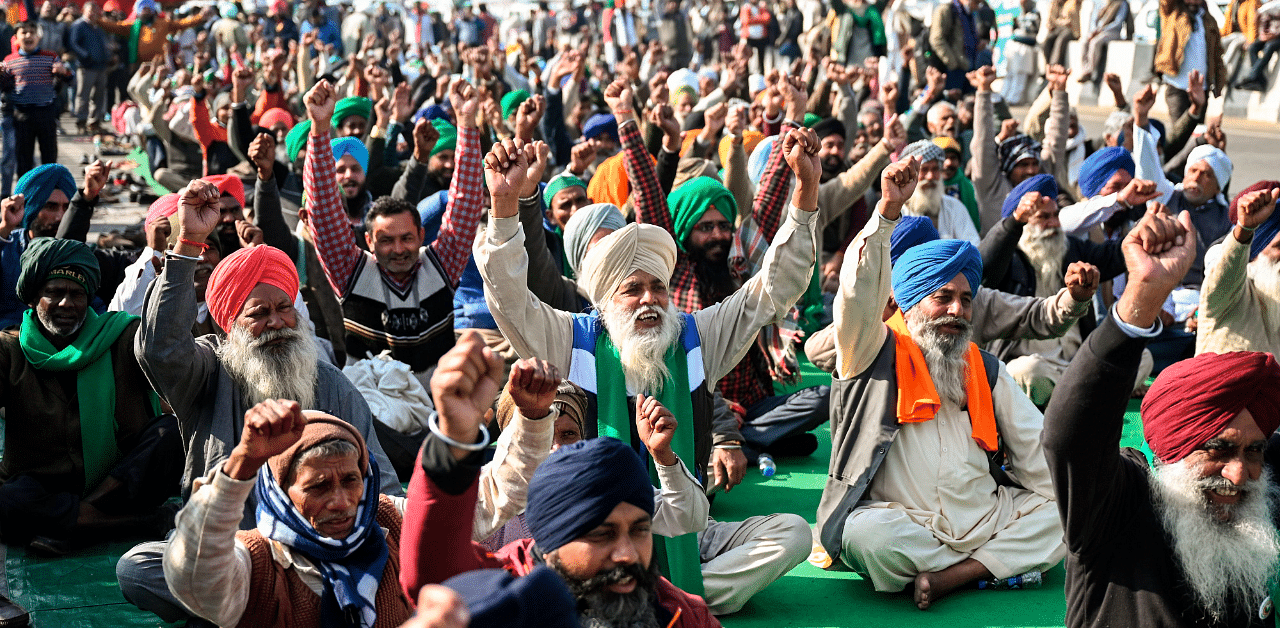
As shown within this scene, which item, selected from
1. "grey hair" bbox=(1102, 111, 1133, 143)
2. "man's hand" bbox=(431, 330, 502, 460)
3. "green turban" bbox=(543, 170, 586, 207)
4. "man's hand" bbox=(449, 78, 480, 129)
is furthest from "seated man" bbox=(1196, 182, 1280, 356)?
"grey hair" bbox=(1102, 111, 1133, 143)

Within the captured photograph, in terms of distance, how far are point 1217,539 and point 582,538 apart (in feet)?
4.72

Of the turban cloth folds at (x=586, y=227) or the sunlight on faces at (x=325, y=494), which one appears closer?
the sunlight on faces at (x=325, y=494)

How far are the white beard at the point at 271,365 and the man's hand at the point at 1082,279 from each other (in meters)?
2.64

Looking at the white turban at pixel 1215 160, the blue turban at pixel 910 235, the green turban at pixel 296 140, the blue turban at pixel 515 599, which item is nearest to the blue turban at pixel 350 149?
the green turban at pixel 296 140

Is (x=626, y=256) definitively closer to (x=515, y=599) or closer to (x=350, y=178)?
Answer: (x=515, y=599)

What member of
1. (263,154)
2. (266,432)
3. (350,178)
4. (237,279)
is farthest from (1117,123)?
(266,432)

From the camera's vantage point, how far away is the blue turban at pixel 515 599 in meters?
1.69

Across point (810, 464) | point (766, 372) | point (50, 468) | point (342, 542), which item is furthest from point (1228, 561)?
point (50, 468)

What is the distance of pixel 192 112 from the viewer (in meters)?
9.36

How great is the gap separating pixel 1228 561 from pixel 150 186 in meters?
12.6

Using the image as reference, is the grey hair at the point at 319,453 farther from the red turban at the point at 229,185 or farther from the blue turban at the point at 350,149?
the blue turban at the point at 350,149

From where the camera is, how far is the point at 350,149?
7574 mm

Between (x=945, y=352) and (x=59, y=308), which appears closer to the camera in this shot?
(x=945, y=352)

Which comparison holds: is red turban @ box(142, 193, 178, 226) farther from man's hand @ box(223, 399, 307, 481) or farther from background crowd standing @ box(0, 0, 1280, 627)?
man's hand @ box(223, 399, 307, 481)
